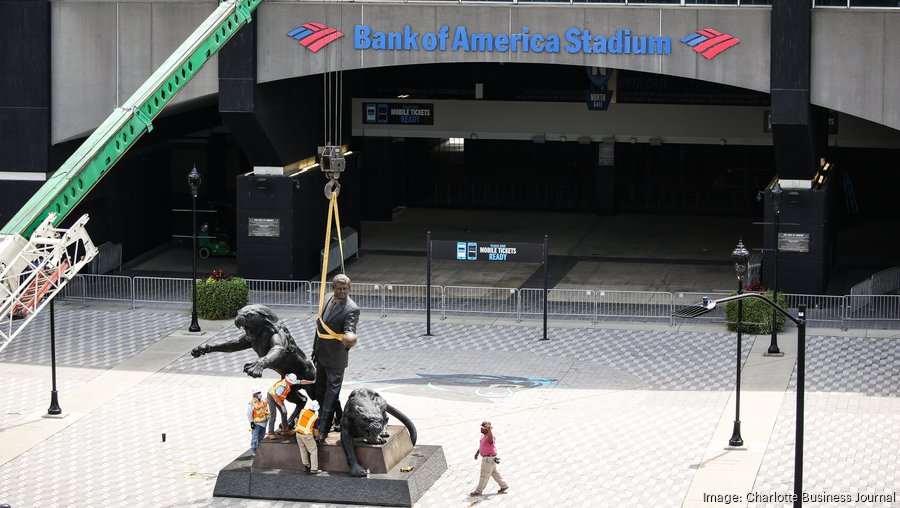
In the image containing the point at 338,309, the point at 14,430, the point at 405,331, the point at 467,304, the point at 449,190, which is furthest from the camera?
the point at 449,190

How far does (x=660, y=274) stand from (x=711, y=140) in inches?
226

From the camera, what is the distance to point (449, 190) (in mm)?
62906

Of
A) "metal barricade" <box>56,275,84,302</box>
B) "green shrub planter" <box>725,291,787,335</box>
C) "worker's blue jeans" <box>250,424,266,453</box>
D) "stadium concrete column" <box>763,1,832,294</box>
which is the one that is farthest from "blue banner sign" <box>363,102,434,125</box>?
"worker's blue jeans" <box>250,424,266,453</box>

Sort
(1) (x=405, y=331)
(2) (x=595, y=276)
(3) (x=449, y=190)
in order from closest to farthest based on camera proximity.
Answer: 1. (1) (x=405, y=331)
2. (2) (x=595, y=276)
3. (3) (x=449, y=190)

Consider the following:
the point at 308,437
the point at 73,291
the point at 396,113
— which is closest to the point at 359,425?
the point at 308,437

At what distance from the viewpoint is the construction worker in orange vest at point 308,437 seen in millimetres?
27500

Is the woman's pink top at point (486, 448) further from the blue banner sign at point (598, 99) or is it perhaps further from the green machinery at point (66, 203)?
the blue banner sign at point (598, 99)

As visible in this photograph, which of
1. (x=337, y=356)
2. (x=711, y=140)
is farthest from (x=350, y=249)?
(x=337, y=356)

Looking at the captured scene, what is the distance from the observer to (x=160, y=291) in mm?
44500

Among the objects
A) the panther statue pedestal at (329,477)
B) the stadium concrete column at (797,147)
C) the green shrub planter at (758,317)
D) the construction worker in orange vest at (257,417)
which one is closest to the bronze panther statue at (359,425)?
the panther statue pedestal at (329,477)

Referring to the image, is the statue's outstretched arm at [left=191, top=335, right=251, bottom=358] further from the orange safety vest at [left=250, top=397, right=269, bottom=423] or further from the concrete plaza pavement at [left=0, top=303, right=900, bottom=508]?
the concrete plaza pavement at [left=0, top=303, right=900, bottom=508]

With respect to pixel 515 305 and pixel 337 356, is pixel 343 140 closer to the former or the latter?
pixel 515 305

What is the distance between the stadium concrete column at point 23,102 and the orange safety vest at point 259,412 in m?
18.3

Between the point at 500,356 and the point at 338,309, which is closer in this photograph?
the point at 338,309
